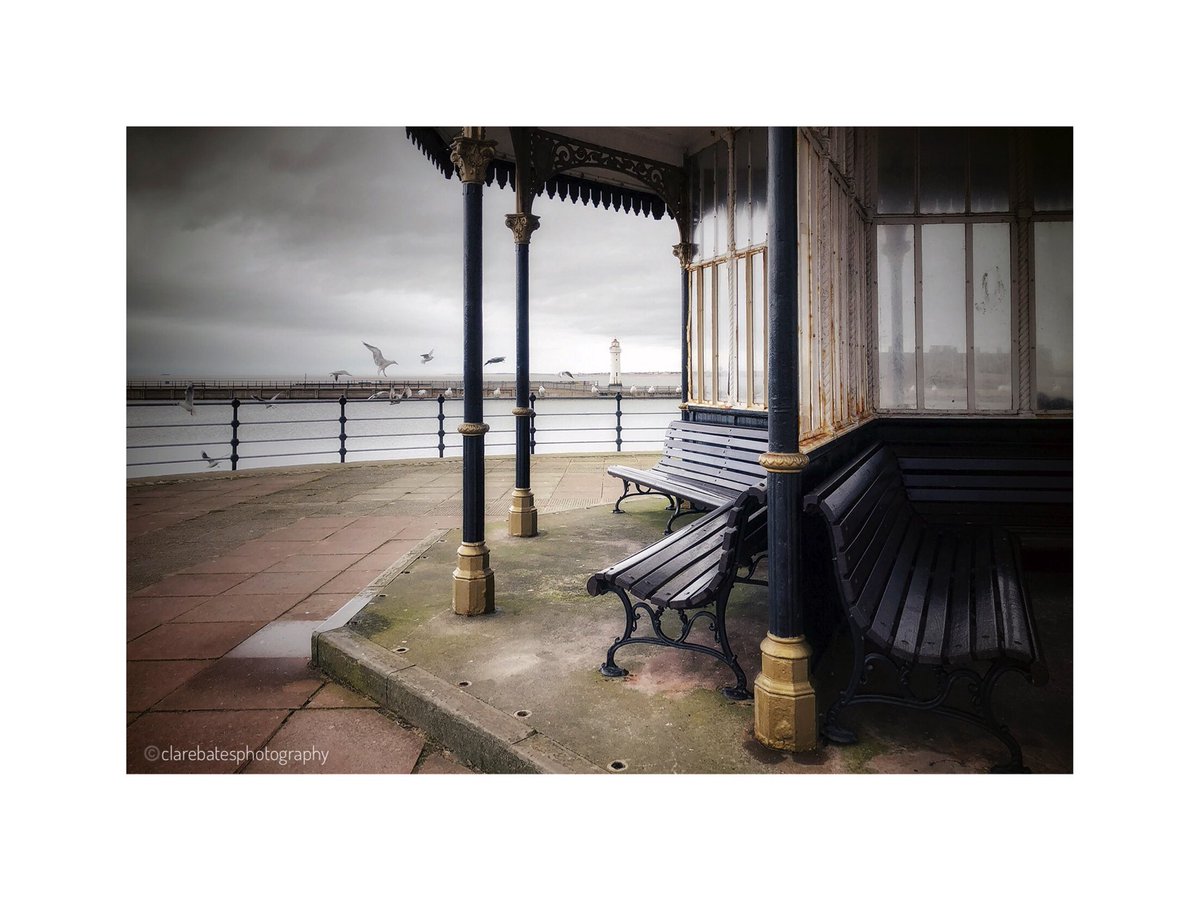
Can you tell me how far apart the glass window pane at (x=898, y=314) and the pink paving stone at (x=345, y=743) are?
464 centimetres

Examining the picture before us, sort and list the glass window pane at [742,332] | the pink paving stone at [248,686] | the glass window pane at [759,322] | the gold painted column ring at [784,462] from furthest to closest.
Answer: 1. the glass window pane at [742,332]
2. the glass window pane at [759,322]
3. the pink paving stone at [248,686]
4. the gold painted column ring at [784,462]

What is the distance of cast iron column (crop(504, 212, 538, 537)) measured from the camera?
543 cm

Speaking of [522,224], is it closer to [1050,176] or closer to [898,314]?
[898,314]

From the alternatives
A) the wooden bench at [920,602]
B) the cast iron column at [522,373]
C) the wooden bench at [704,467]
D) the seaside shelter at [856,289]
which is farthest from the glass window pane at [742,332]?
the wooden bench at [920,602]

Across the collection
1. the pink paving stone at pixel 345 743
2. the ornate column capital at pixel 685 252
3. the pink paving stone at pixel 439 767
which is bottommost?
the pink paving stone at pixel 439 767

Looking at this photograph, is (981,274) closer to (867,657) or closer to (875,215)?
(875,215)

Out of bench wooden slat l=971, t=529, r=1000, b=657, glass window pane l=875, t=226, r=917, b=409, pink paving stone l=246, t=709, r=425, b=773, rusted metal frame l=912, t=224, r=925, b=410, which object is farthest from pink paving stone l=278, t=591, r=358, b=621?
rusted metal frame l=912, t=224, r=925, b=410

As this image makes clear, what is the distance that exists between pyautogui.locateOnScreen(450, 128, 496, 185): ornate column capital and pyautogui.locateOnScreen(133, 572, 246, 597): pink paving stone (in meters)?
3.29

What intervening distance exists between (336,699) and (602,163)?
519 cm

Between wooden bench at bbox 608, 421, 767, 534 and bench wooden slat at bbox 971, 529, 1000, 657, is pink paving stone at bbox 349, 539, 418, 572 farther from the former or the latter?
bench wooden slat at bbox 971, 529, 1000, 657

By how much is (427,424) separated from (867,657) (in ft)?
166

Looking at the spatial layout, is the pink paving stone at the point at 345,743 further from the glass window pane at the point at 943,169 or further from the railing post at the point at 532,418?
the glass window pane at the point at 943,169

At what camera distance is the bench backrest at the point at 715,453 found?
5086 millimetres
